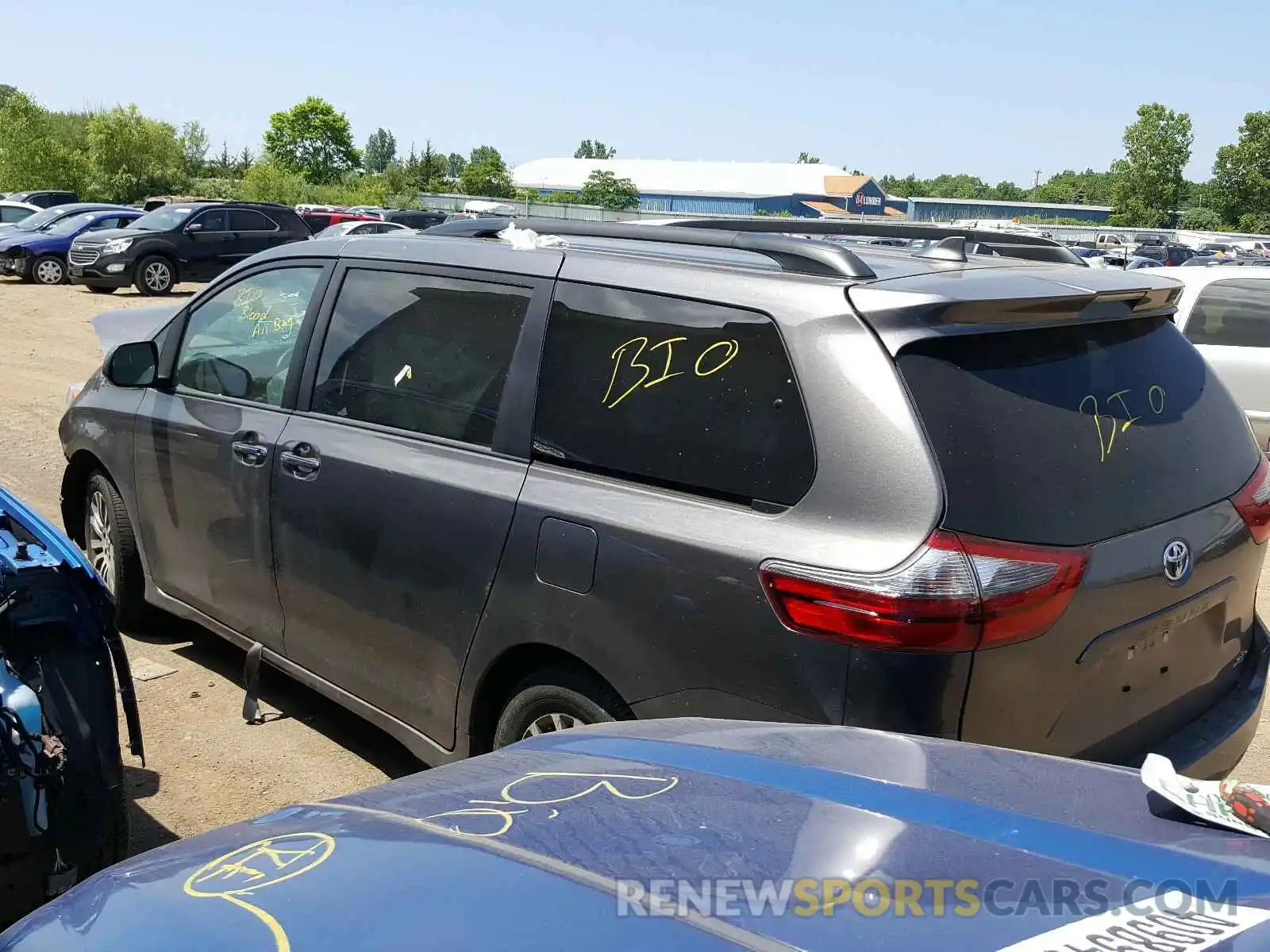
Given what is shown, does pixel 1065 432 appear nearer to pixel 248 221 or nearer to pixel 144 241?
pixel 144 241

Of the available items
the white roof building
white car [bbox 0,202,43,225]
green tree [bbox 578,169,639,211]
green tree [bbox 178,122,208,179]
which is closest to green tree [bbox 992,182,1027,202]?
the white roof building

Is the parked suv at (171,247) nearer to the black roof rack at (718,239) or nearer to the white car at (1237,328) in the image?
the white car at (1237,328)

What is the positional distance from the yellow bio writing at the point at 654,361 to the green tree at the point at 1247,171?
81074mm

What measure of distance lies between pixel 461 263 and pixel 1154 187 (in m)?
83.5

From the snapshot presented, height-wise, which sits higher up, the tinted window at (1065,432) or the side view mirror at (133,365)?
the tinted window at (1065,432)

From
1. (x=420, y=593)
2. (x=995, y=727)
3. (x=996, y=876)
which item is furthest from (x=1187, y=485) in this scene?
(x=420, y=593)

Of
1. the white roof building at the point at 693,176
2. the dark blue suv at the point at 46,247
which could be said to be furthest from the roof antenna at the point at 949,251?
the white roof building at the point at 693,176

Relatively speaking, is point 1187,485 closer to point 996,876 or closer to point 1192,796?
point 1192,796

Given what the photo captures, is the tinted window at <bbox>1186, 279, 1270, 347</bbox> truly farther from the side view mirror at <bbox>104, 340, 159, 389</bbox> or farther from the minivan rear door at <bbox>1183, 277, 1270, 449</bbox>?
the side view mirror at <bbox>104, 340, 159, 389</bbox>

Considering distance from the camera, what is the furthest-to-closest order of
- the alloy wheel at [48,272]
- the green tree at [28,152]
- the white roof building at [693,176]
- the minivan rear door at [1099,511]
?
1. the white roof building at [693,176]
2. the green tree at [28,152]
3. the alloy wheel at [48,272]
4. the minivan rear door at [1099,511]

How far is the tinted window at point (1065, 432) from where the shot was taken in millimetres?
2516

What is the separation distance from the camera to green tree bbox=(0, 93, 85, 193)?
4516 cm

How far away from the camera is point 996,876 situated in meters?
1.46

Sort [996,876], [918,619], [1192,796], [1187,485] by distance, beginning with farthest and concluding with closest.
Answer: [1187,485], [918,619], [1192,796], [996,876]
